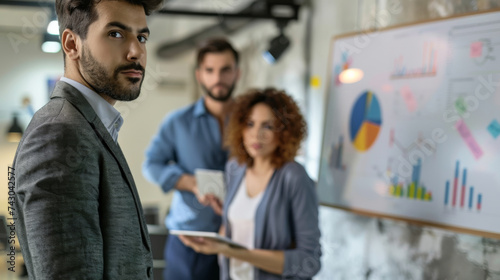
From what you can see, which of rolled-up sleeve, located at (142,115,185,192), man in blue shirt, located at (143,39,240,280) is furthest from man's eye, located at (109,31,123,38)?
rolled-up sleeve, located at (142,115,185,192)

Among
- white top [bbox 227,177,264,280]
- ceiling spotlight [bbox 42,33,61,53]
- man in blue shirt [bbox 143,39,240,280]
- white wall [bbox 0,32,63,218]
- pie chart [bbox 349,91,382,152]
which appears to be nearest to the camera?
white top [bbox 227,177,264,280]

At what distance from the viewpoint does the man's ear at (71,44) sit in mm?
1048

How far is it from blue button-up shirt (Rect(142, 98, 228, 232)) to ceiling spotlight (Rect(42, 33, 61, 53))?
28.2 inches

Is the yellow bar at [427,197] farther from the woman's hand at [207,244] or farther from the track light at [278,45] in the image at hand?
the track light at [278,45]

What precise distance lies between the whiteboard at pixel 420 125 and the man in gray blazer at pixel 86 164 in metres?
1.34

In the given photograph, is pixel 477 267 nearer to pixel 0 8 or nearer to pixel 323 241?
pixel 323 241

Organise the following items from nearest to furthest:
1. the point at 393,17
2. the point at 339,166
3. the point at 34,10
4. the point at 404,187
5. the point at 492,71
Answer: the point at 492,71 < the point at 404,187 < the point at 393,17 < the point at 339,166 < the point at 34,10

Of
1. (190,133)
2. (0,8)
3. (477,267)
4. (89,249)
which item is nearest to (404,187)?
(477,267)

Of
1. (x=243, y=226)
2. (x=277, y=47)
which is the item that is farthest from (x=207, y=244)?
(x=277, y=47)

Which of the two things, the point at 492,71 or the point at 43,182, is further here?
Result: the point at 492,71

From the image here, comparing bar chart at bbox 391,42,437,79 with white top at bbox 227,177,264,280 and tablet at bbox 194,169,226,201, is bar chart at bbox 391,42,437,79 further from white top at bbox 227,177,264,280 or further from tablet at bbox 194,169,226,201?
tablet at bbox 194,169,226,201

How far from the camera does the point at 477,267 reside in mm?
2021

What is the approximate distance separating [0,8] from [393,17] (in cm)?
207

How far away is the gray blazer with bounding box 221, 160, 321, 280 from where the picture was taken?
2.20 metres
